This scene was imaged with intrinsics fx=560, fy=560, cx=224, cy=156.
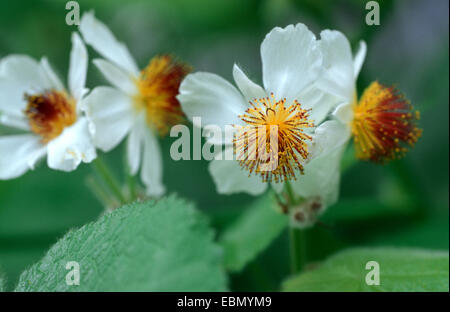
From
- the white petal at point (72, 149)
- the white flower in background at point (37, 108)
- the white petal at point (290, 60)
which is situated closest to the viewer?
the white petal at point (290, 60)

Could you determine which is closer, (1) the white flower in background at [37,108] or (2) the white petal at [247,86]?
(2) the white petal at [247,86]

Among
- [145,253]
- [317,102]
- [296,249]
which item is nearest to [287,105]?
[317,102]

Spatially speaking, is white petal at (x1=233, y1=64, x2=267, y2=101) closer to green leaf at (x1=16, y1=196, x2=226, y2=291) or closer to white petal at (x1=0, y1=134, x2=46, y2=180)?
green leaf at (x1=16, y1=196, x2=226, y2=291)

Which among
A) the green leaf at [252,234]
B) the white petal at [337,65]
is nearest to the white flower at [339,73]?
the white petal at [337,65]

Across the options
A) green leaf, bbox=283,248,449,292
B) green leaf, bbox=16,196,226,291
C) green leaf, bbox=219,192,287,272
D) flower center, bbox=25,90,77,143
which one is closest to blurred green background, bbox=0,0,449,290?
green leaf, bbox=219,192,287,272

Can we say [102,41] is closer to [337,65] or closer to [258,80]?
[258,80]

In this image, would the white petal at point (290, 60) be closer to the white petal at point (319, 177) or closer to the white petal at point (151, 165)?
the white petal at point (319, 177)
